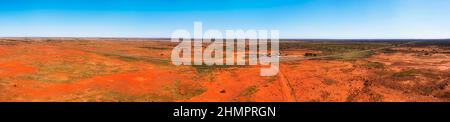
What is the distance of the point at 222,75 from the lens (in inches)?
1046

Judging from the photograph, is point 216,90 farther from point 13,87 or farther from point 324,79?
point 13,87

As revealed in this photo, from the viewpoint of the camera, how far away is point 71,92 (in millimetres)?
17719

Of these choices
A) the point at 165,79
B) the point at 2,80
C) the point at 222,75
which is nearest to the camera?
the point at 2,80

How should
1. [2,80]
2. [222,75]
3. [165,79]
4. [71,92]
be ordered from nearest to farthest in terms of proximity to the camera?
1. [71,92]
2. [2,80]
3. [165,79]
4. [222,75]

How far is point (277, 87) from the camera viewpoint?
A: 829 inches

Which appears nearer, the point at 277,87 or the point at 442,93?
the point at 442,93

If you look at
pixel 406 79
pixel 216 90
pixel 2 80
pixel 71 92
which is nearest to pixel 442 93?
pixel 406 79

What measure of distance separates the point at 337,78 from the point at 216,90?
1034 centimetres

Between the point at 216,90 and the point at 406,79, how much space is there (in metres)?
14.5
